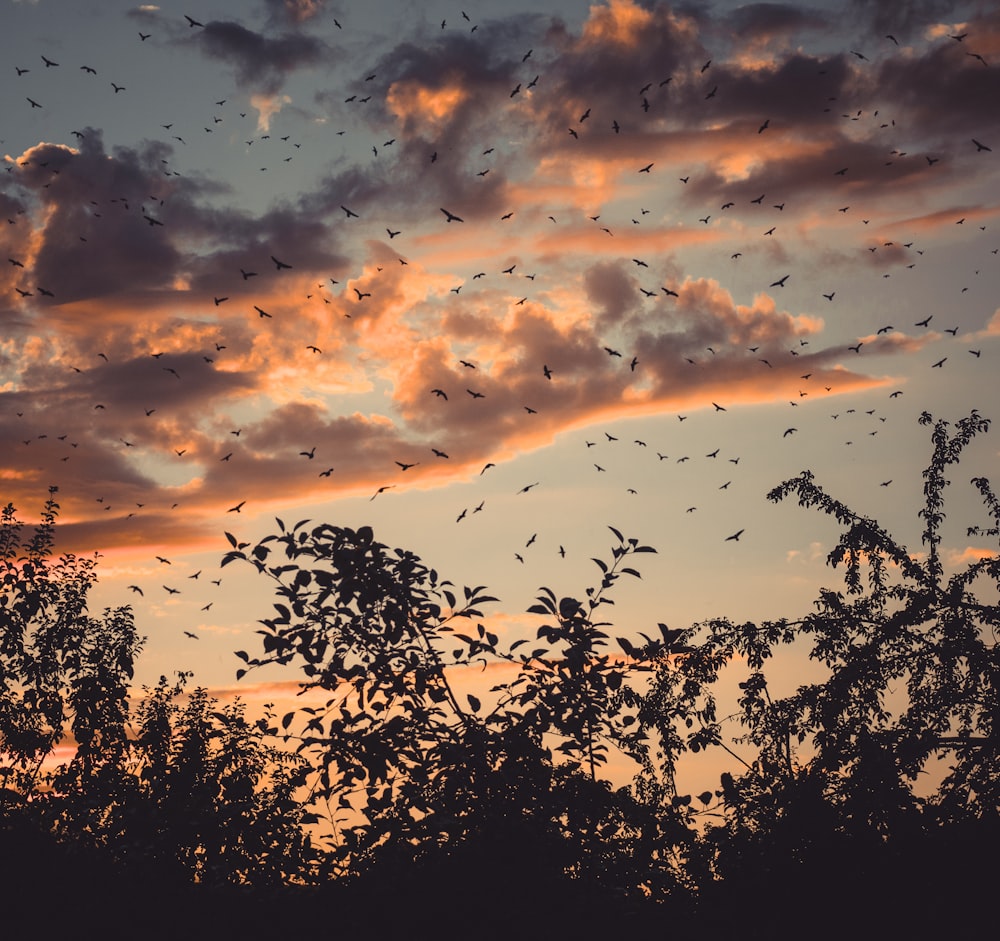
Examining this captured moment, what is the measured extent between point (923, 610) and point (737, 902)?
40.7 ft

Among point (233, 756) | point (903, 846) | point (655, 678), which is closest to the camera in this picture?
point (903, 846)

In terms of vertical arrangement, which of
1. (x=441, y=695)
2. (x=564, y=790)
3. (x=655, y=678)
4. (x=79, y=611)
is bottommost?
(x=564, y=790)

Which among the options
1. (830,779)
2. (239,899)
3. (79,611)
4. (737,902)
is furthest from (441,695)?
(79,611)

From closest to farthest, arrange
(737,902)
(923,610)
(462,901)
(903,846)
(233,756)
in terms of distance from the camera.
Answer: (462,901), (737,902), (903,846), (923,610), (233,756)

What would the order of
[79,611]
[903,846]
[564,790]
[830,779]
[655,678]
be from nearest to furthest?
1. [564,790]
2. [903,846]
3. [830,779]
4. [655,678]
5. [79,611]

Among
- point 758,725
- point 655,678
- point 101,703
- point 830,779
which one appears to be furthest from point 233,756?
point 830,779

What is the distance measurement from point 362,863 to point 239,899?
5.42 feet

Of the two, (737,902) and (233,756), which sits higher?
(233,756)

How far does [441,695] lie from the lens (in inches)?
420

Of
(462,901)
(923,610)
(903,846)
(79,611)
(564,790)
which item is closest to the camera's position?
(462,901)

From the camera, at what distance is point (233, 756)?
3650 cm

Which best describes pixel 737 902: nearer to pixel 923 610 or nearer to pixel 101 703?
pixel 923 610

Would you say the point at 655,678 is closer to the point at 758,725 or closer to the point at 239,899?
the point at 758,725

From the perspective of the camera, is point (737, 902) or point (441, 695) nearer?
point (441, 695)
